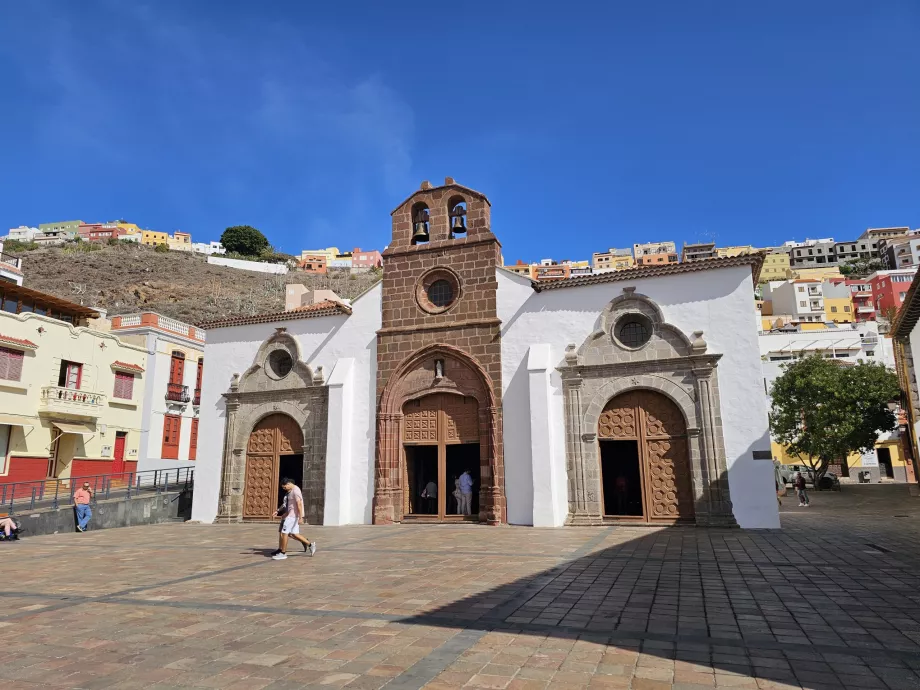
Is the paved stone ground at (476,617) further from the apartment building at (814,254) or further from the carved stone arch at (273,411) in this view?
the apartment building at (814,254)

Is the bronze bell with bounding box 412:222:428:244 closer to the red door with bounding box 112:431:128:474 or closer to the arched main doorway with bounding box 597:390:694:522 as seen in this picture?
the arched main doorway with bounding box 597:390:694:522

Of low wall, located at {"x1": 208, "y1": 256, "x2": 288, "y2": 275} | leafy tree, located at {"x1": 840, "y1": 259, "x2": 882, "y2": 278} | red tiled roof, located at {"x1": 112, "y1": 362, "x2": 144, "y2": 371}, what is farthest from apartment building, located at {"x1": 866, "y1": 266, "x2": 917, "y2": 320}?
low wall, located at {"x1": 208, "y1": 256, "x2": 288, "y2": 275}

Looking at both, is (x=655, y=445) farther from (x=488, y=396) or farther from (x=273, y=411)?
(x=273, y=411)

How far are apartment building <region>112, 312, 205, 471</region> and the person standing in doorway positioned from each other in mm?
16408

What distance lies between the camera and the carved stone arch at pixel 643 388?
1329cm

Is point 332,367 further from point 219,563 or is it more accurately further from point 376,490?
point 219,563

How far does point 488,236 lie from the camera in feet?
53.5

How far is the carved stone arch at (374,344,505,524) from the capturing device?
14945 millimetres

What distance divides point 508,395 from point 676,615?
10.1 meters

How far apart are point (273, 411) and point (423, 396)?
181 inches

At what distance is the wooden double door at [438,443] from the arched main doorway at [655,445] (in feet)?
11.1

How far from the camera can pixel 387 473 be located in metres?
15.8

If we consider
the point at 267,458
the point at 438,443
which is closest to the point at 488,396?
the point at 438,443

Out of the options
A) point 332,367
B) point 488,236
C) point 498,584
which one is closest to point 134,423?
point 332,367
